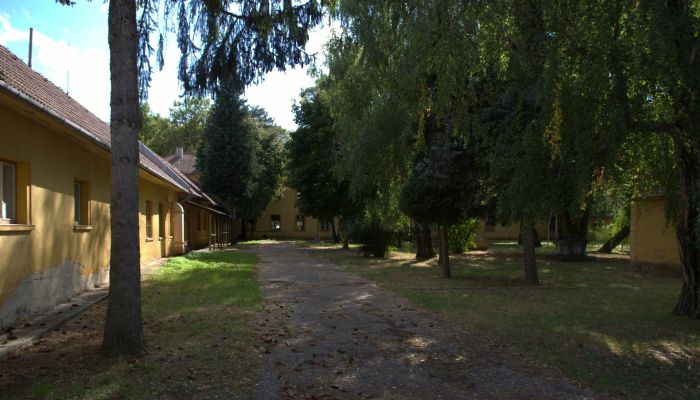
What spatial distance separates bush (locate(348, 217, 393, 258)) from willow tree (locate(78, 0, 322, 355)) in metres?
17.1

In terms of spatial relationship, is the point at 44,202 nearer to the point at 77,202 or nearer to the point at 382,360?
the point at 77,202

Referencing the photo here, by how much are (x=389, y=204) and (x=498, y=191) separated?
10202mm

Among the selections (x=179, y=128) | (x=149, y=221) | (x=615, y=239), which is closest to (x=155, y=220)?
(x=149, y=221)

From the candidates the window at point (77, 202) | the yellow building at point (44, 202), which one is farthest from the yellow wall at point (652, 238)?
the window at point (77, 202)

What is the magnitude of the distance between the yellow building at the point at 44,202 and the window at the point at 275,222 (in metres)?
43.1

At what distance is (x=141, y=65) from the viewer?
7410 mm

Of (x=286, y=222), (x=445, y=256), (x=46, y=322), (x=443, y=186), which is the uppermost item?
(x=443, y=186)

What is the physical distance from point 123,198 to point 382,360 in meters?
3.42

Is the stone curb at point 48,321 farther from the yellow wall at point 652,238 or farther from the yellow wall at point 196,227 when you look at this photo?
the yellow wall at point 196,227

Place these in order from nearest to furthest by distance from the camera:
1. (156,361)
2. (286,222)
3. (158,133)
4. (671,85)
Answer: (156,361)
(671,85)
(286,222)
(158,133)

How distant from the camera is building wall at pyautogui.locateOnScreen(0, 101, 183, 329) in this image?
779 centimetres

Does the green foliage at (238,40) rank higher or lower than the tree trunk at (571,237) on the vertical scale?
higher

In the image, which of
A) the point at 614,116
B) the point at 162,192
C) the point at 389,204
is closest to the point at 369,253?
the point at 389,204

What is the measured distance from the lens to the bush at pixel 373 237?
2497 cm
